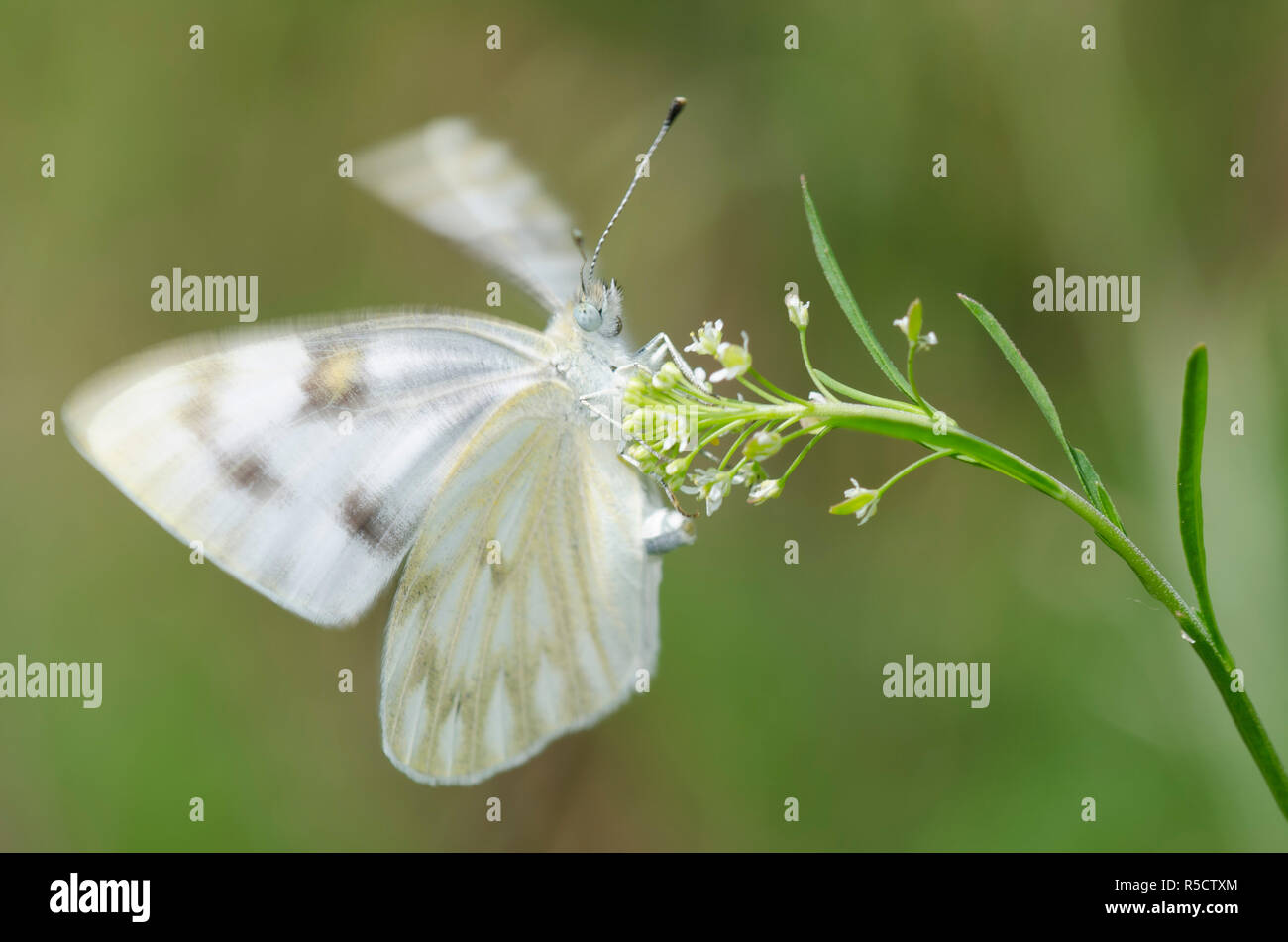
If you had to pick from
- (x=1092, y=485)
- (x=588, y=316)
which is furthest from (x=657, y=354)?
(x=1092, y=485)

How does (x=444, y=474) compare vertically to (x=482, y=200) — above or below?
below

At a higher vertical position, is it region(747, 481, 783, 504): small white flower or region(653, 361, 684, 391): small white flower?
region(653, 361, 684, 391): small white flower

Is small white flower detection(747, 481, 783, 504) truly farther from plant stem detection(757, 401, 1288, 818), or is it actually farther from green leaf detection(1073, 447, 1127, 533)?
green leaf detection(1073, 447, 1127, 533)

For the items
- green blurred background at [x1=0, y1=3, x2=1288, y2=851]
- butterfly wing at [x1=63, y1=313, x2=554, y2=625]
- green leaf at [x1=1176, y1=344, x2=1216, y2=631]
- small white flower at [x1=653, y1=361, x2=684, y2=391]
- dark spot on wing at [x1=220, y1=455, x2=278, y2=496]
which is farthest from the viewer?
green blurred background at [x1=0, y1=3, x2=1288, y2=851]

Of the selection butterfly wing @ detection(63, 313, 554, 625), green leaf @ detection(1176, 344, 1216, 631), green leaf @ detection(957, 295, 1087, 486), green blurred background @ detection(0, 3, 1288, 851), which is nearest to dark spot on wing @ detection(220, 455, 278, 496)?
butterfly wing @ detection(63, 313, 554, 625)

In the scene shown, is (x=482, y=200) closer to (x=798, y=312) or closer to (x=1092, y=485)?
(x=798, y=312)
